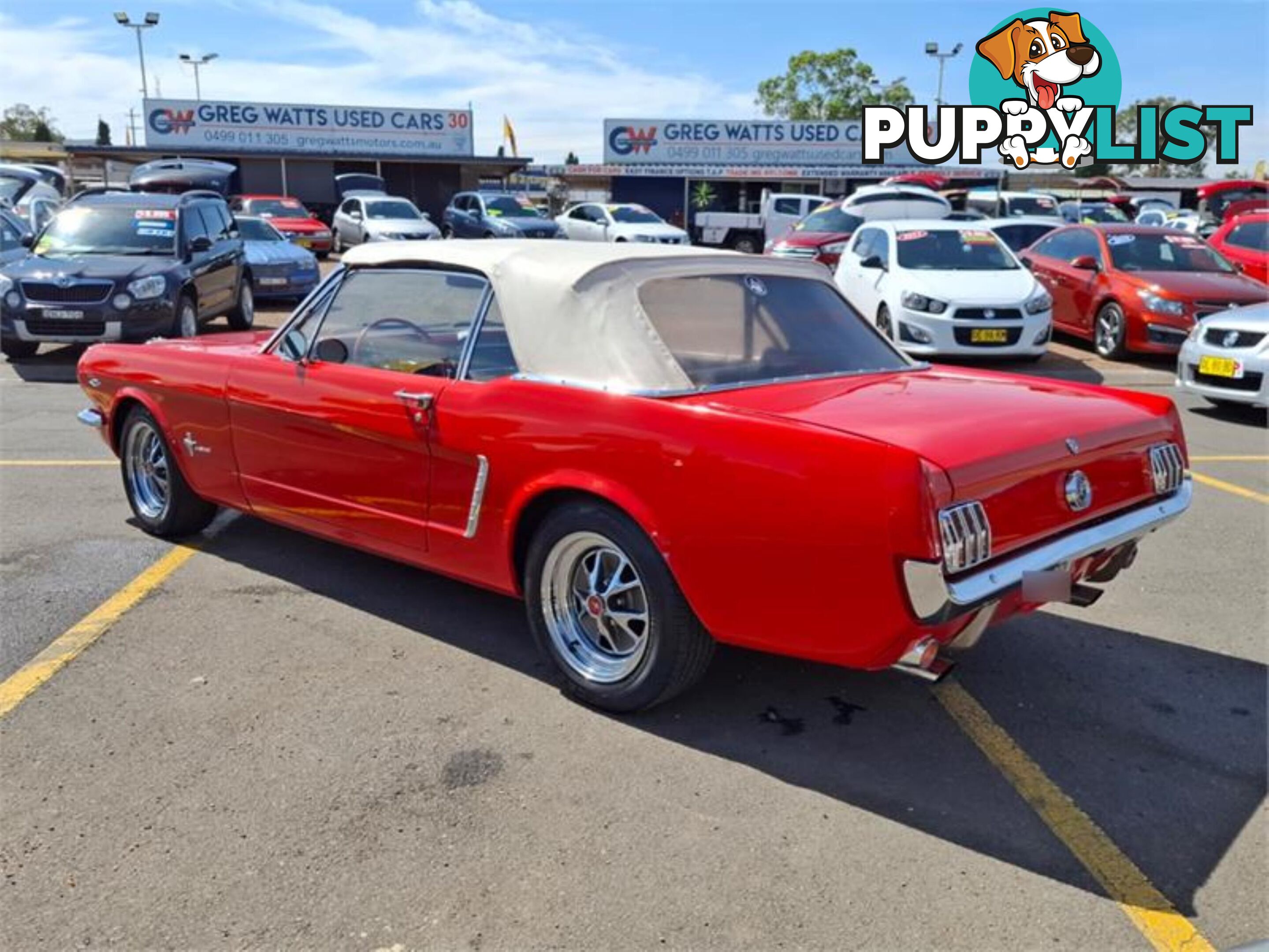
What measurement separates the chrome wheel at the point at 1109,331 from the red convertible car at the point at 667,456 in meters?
8.93

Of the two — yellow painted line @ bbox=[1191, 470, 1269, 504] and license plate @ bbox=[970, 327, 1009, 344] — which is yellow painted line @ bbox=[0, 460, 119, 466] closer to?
yellow painted line @ bbox=[1191, 470, 1269, 504]

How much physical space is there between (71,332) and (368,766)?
880 centimetres

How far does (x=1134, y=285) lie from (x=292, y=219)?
17888 millimetres

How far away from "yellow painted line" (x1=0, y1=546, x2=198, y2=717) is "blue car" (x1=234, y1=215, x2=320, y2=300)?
10.6 meters

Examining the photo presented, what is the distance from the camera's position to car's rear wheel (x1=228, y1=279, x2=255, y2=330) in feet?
43.7

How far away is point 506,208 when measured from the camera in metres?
27.4

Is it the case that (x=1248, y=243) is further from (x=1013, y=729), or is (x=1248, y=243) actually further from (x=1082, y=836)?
(x=1082, y=836)

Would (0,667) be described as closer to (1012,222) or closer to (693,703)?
(693,703)

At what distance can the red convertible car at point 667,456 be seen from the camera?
9.70 ft

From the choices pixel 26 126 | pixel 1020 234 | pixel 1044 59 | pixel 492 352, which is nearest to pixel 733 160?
pixel 1044 59

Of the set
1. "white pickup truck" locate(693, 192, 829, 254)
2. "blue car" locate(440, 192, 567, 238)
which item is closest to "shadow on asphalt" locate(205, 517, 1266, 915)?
"blue car" locate(440, 192, 567, 238)

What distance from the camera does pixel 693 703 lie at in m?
3.73

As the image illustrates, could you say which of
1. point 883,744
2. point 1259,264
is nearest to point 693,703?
point 883,744

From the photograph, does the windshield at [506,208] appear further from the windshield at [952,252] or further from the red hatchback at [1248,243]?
the red hatchback at [1248,243]
